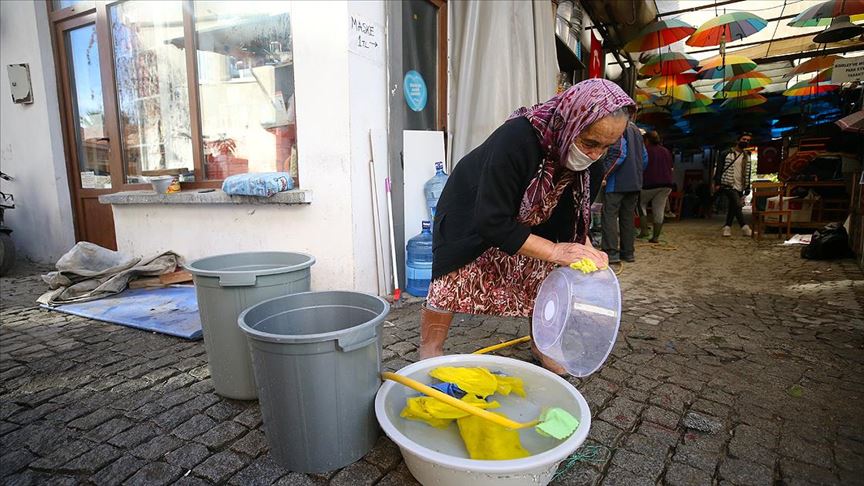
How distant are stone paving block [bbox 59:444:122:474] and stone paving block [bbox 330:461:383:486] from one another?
2.79 ft

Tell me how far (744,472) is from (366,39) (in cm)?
331

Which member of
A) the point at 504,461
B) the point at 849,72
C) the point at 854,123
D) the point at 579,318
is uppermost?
the point at 849,72

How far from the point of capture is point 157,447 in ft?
5.29

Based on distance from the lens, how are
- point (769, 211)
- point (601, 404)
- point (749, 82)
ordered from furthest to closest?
point (749, 82) < point (769, 211) < point (601, 404)

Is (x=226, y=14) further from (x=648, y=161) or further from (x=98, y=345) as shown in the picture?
(x=648, y=161)

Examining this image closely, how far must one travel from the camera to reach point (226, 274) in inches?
69.0

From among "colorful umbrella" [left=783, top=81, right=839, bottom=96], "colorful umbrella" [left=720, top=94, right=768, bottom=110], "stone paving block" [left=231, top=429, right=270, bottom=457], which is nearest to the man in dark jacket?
"stone paving block" [left=231, top=429, right=270, bottom=457]

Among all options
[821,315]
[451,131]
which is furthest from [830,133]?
[451,131]

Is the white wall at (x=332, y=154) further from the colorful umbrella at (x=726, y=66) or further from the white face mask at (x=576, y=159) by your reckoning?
the colorful umbrella at (x=726, y=66)

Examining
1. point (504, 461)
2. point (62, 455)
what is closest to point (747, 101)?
point (504, 461)

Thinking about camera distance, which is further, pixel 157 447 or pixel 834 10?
pixel 834 10

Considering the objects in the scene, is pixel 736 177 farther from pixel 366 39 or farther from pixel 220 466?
pixel 220 466

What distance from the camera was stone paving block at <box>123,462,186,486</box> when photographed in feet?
4.68

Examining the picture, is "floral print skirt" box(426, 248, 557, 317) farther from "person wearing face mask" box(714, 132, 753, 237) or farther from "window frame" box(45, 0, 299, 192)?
"person wearing face mask" box(714, 132, 753, 237)
